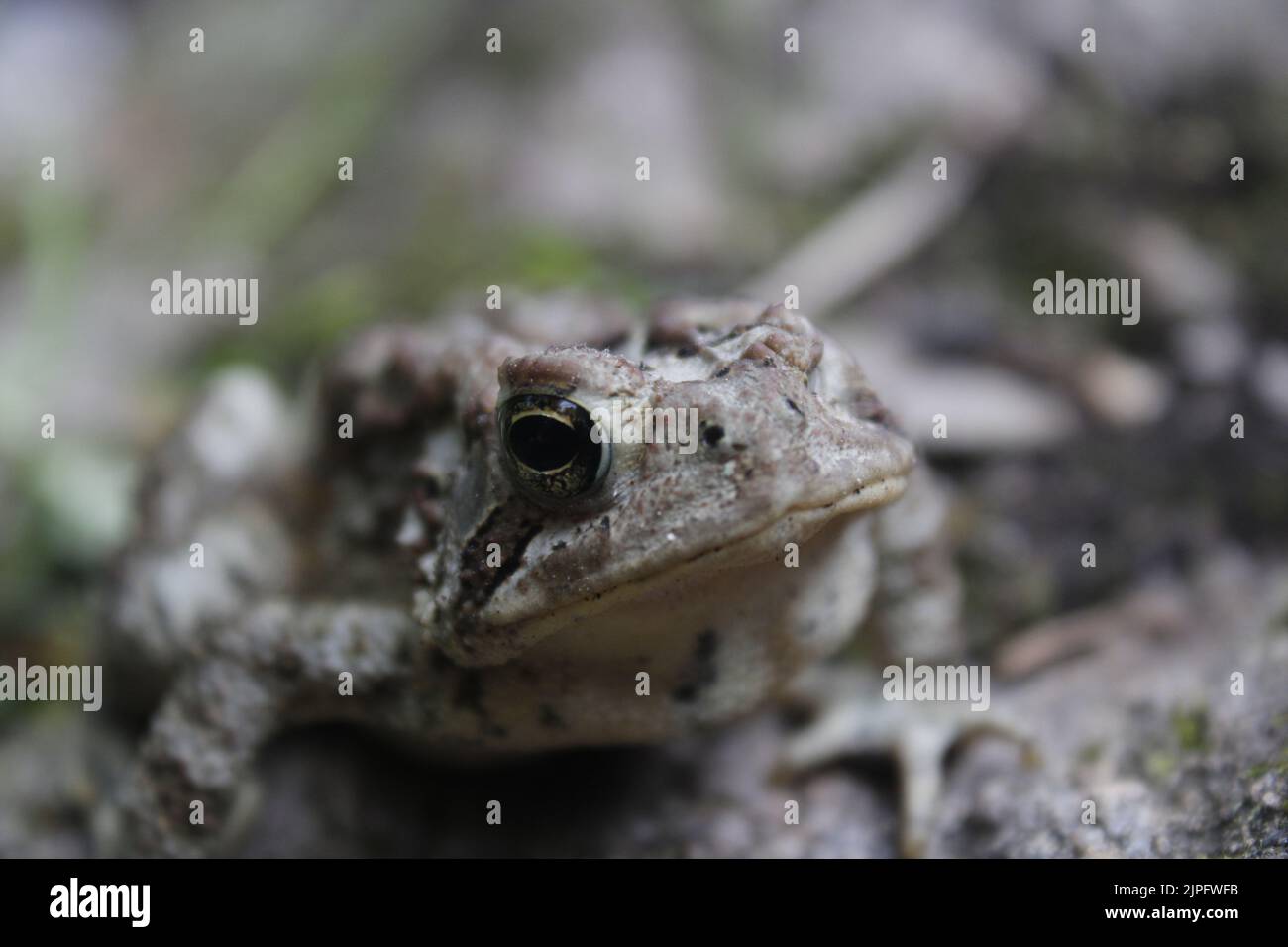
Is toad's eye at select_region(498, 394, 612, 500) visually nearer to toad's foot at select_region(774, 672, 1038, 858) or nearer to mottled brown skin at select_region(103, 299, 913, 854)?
mottled brown skin at select_region(103, 299, 913, 854)

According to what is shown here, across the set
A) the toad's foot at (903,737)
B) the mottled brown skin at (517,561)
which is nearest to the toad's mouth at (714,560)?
the mottled brown skin at (517,561)

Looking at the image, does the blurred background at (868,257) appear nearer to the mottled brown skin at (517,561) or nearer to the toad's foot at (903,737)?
the toad's foot at (903,737)

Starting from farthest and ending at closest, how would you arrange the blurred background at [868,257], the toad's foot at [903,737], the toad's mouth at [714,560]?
the blurred background at [868,257], the toad's foot at [903,737], the toad's mouth at [714,560]

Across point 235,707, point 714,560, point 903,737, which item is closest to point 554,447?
point 714,560

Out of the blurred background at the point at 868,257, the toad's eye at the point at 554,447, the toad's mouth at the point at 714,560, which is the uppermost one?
the blurred background at the point at 868,257

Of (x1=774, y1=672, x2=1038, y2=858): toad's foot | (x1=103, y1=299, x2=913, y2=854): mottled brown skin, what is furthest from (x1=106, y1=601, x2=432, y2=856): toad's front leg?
(x1=774, y1=672, x2=1038, y2=858): toad's foot

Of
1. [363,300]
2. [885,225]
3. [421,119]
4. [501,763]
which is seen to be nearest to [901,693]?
[501,763]
